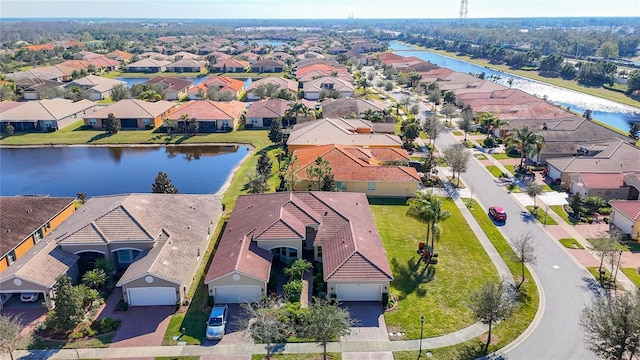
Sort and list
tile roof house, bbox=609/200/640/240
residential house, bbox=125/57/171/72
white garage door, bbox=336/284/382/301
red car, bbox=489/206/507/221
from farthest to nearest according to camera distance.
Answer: residential house, bbox=125/57/171/72 → red car, bbox=489/206/507/221 → tile roof house, bbox=609/200/640/240 → white garage door, bbox=336/284/382/301

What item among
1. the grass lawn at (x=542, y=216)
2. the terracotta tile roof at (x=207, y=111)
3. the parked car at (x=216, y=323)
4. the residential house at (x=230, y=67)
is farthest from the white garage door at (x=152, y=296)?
the residential house at (x=230, y=67)

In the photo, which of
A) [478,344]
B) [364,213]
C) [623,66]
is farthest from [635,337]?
[623,66]

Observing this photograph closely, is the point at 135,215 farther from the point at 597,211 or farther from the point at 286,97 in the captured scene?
the point at 286,97

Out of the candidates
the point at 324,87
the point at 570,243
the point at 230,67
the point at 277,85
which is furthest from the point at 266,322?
the point at 230,67

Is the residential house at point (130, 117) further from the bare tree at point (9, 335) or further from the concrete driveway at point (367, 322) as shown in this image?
the concrete driveway at point (367, 322)

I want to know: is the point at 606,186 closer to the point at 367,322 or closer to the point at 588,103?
the point at 367,322

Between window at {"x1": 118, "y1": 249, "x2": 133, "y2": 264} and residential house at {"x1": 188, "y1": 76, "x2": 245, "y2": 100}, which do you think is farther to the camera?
residential house at {"x1": 188, "y1": 76, "x2": 245, "y2": 100}

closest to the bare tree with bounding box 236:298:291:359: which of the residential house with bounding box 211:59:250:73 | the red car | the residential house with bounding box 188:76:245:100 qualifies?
the red car

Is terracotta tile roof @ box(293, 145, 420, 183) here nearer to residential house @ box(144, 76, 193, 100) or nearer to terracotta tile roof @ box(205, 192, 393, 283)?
terracotta tile roof @ box(205, 192, 393, 283)

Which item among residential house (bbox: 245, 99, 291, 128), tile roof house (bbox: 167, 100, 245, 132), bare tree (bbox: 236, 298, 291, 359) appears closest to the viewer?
bare tree (bbox: 236, 298, 291, 359)
